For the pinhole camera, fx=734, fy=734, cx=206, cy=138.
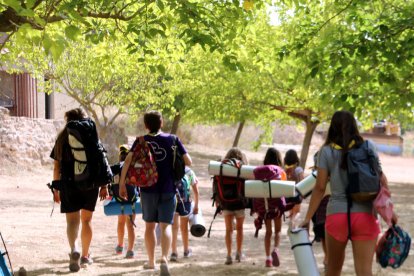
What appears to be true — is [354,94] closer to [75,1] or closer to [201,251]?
[201,251]

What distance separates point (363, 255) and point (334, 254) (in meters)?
0.25

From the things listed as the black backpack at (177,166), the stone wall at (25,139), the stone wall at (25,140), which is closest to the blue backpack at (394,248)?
the black backpack at (177,166)

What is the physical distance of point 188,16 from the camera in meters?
8.02

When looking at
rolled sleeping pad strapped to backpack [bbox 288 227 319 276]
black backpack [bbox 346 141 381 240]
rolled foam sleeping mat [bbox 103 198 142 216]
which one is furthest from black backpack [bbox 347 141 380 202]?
rolled foam sleeping mat [bbox 103 198 142 216]

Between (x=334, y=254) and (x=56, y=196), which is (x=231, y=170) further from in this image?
(x=334, y=254)

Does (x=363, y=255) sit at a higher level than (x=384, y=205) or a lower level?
lower

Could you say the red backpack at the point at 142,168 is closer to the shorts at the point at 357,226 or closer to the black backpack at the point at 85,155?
the black backpack at the point at 85,155

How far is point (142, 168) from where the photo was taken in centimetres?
752

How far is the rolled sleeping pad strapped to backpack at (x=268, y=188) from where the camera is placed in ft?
25.9

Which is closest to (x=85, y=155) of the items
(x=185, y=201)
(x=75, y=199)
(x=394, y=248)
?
(x=75, y=199)

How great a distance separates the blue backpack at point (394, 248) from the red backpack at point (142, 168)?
2.67 meters

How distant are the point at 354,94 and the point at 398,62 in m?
1.19

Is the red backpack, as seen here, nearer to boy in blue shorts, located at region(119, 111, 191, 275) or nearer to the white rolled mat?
boy in blue shorts, located at region(119, 111, 191, 275)

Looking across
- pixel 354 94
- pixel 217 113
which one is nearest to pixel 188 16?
pixel 354 94
